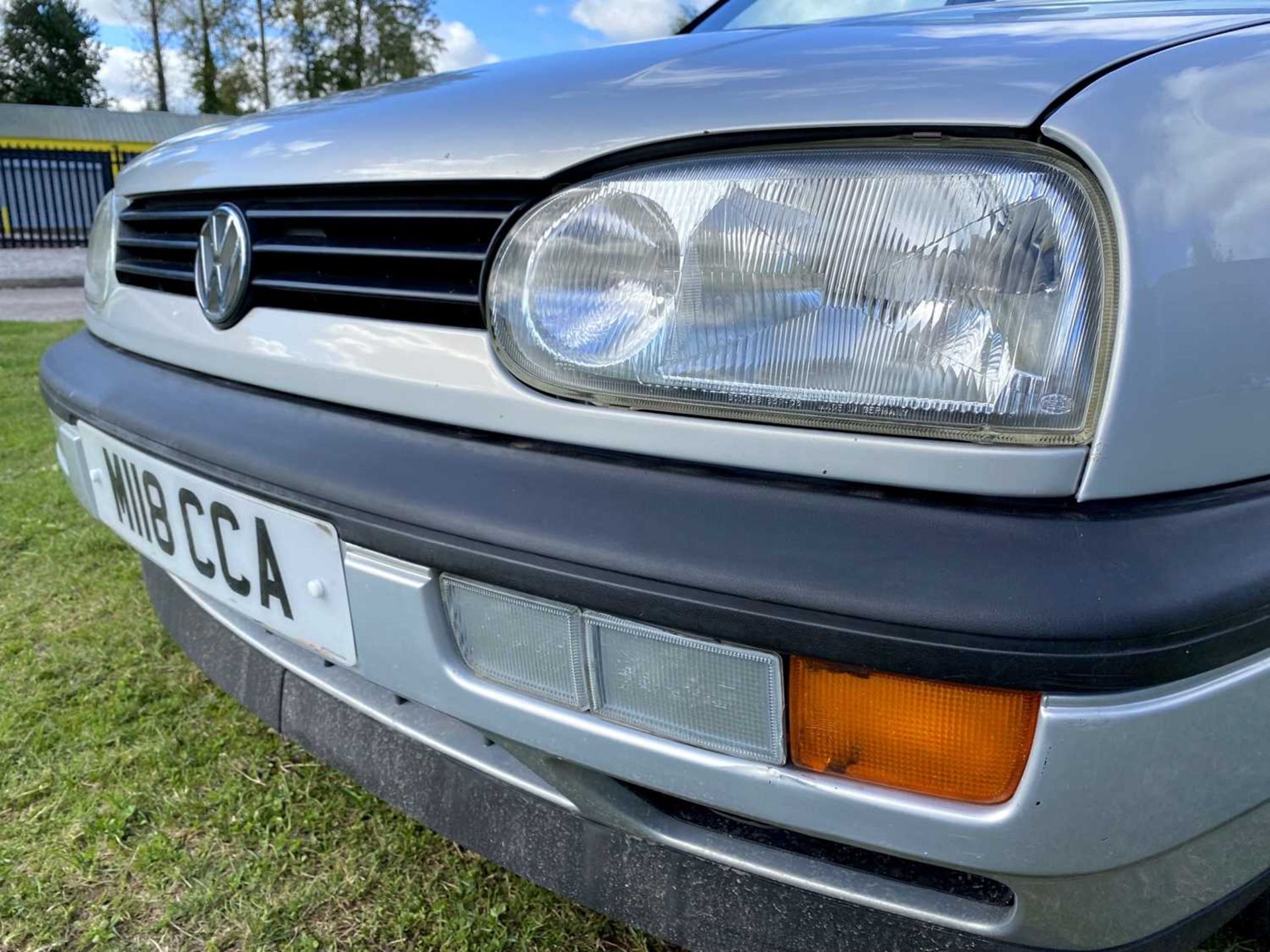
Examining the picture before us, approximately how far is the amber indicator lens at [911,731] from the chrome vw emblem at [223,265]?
3.15 ft

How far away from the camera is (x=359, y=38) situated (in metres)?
27.9

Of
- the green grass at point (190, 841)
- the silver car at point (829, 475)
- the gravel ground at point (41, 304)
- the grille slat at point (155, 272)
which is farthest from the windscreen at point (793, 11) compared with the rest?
the gravel ground at point (41, 304)

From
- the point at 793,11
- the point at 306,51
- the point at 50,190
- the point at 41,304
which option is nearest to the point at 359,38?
the point at 306,51

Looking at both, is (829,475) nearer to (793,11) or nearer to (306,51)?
(793,11)

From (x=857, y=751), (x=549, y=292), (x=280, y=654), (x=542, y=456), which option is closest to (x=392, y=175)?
(x=549, y=292)

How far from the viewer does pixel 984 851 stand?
82 cm

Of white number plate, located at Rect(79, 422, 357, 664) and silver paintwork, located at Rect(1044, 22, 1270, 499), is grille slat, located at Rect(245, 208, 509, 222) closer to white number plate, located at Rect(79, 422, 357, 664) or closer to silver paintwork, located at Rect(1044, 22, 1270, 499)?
white number plate, located at Rect(79, 422, 357, 664)

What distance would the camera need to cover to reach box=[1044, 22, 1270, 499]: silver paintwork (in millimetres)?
790

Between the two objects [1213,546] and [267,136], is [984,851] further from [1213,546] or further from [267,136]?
[267,136]

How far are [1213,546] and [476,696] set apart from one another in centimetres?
70

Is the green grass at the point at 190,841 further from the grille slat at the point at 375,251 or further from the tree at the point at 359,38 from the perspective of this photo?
the tree at the point at 359,38

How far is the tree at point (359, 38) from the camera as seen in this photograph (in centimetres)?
2761

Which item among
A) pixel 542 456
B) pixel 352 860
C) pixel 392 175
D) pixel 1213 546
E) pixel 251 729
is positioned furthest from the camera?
pixel 251 729

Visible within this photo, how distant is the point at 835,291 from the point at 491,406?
1.26ft
